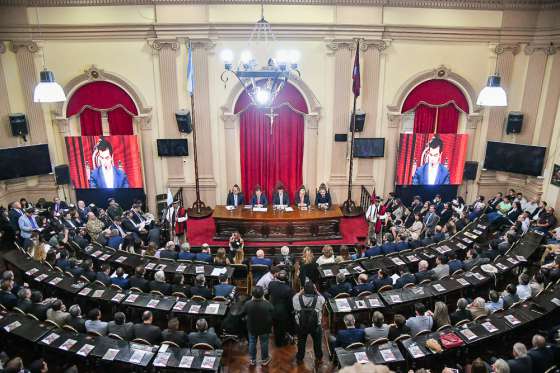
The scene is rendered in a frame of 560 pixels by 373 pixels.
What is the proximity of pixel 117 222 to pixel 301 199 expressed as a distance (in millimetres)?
4805

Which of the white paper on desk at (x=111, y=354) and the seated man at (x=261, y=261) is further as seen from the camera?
the seated man at (x=261, y=261)

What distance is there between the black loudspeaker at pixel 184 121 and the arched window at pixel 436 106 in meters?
6.09

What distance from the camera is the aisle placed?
10.8 metres

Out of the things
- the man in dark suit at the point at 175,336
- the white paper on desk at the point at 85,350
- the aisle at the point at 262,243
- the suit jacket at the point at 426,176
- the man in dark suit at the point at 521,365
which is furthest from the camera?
the suit jacket at the point at 426,176

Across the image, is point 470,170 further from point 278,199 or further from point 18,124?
point 18,124

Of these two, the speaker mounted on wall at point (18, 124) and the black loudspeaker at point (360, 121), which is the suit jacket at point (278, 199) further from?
the speaker mounted on wall at point (18, 124)

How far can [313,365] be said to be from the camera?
6.70 meters

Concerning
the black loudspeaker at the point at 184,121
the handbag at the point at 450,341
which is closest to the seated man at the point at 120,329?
the handbag at the point at 450,341

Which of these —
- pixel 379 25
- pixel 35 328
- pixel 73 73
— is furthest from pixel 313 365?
pixel 73 73

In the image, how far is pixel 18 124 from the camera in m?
11.7

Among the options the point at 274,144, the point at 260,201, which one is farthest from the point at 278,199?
the point at 274,144

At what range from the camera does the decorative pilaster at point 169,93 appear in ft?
37.9

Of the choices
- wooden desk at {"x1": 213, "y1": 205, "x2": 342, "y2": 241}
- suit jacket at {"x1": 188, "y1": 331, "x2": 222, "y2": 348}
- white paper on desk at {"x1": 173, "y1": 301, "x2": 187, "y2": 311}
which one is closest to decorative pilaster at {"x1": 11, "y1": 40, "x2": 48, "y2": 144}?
wooden desk at {"x1": 213, "y1": 205, "x2": 342, "y2": 241}

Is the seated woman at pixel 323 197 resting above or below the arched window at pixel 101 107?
below
